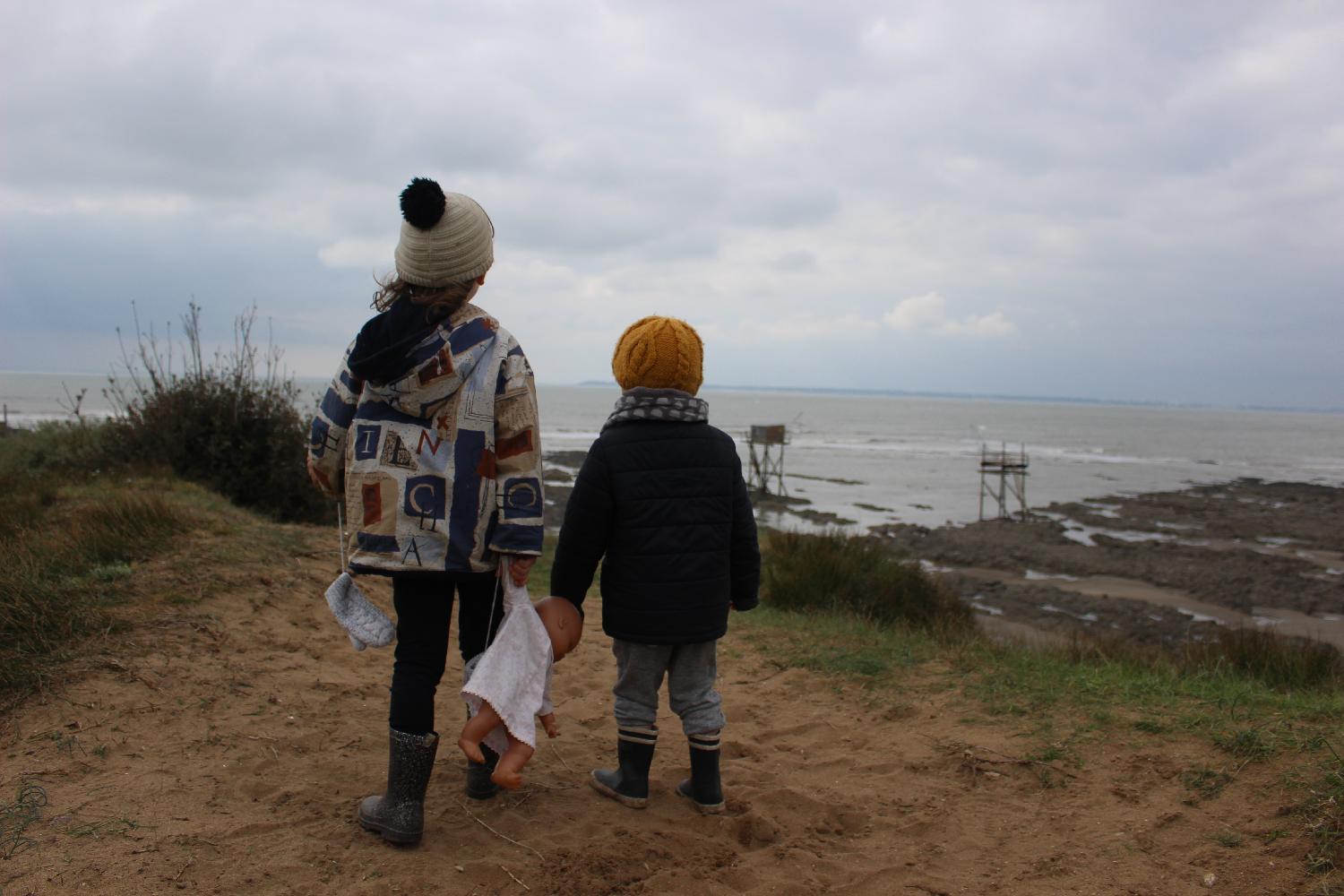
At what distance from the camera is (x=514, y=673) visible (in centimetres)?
280

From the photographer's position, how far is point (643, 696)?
3.23m

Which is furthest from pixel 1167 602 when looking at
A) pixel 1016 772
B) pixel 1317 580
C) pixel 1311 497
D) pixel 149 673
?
pixel 1311 497

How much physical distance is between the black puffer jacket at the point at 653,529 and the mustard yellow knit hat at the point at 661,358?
5.9 inches

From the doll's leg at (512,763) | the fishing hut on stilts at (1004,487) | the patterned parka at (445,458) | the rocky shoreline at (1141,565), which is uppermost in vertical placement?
the patterned parka at (445,458)

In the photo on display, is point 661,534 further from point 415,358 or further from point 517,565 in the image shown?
point 415,358

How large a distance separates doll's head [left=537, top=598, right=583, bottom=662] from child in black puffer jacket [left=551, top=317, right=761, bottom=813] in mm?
102

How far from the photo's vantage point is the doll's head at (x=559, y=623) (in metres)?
3.02

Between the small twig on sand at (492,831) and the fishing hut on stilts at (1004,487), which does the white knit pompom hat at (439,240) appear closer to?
the small twig on sand at (492,831)

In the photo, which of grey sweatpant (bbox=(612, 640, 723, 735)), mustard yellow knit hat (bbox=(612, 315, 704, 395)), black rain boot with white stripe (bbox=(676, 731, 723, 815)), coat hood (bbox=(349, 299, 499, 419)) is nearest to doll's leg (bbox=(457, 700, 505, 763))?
grey sweatpant (bbox=(612, 640, 723, 735))

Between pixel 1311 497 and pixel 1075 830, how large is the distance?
32.6 meters

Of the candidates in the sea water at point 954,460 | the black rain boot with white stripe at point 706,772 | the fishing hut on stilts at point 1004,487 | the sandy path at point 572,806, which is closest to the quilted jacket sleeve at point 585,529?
the black rain boot with white stripe at point 706,772

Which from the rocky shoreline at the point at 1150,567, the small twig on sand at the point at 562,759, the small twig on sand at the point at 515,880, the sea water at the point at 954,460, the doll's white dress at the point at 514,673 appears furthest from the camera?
the sea water at the point at 954,460

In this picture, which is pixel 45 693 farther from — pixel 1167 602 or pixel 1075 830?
pixel 1167 602

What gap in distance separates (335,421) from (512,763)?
1.20 meters
